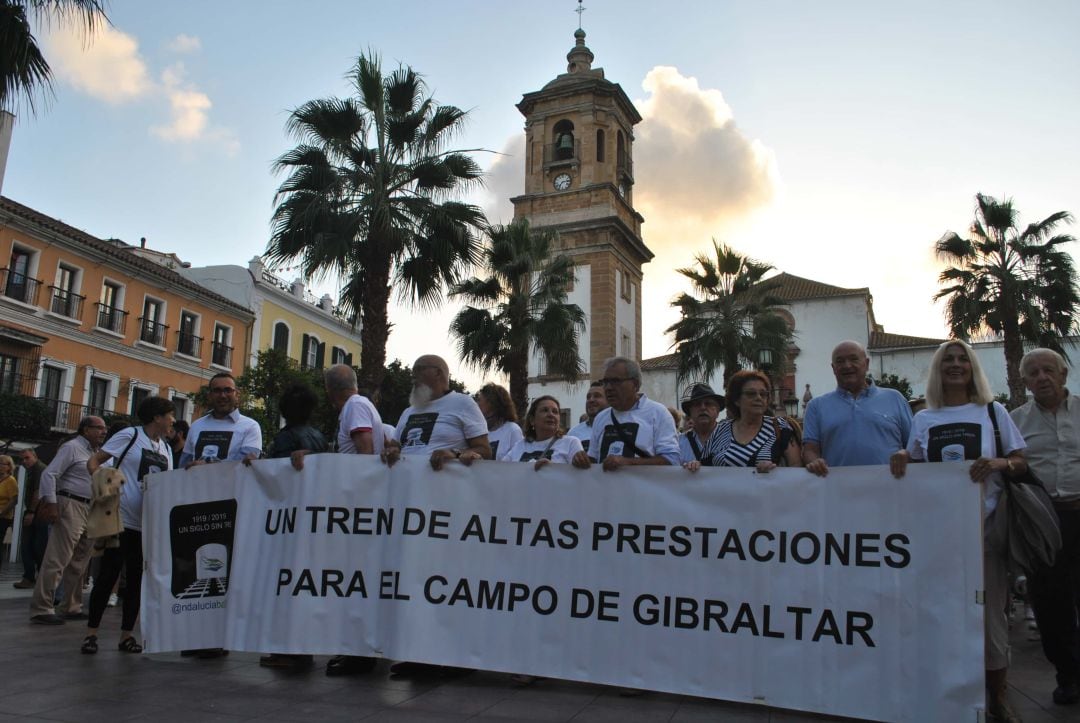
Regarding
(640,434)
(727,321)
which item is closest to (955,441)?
(640,434)

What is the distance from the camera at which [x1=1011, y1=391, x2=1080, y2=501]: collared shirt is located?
4.87 meters

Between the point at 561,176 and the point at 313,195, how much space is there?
30492 millimetres

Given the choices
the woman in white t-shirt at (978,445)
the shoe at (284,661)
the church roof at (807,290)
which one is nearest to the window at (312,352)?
the church roof at (807,290)

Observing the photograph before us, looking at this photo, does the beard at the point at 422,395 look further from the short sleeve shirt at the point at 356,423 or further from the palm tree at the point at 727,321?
the palm tree at the point at 727,321

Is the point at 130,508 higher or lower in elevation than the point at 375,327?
lower

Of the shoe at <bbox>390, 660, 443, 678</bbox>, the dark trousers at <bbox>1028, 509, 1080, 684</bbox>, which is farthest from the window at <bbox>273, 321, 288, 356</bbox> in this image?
the dark trousers at <bbox>1028, 509, 1080, 684</bbox>

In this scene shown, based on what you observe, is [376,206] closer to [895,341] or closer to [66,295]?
[66,295]

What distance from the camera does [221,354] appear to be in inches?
1489

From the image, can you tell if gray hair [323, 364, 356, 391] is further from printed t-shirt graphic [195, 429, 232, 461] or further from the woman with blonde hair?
the woman with blonde hair

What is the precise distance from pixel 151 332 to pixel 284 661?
106 feet

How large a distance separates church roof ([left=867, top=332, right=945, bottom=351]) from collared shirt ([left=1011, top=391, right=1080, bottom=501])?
158 ft

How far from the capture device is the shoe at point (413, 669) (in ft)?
17.1

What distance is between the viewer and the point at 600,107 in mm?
45750

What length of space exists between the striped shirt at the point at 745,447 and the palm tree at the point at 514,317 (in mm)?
18166
